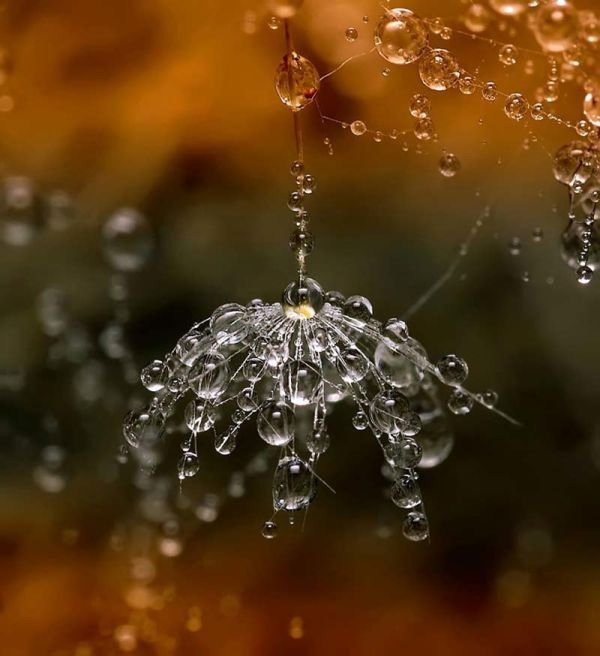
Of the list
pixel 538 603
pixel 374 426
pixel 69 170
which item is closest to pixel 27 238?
pixel 69 170

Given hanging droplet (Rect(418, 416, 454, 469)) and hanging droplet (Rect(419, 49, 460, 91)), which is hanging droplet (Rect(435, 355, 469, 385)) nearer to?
hanging droplet (Rect(418, 416, 454, 469))

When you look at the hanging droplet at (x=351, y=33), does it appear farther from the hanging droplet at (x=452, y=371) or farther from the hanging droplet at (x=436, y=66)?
the hanging droplet at (x=452, y=371)

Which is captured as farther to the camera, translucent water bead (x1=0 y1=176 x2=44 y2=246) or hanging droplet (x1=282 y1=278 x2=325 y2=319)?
translucent water bead (x1=0 y1=176 x2=44 y2=246)

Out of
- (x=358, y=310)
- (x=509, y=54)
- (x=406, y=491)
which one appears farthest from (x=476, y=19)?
(x=406, y=491)

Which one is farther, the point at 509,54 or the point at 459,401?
the point at 459,401

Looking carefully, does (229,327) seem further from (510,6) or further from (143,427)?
(510,6)

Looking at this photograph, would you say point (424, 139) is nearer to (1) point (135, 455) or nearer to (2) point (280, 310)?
(2) point (280, 310)

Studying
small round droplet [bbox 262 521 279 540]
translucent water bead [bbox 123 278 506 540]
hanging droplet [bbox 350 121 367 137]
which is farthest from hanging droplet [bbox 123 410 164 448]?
hanging droplet [bbox 350 121 367 137]

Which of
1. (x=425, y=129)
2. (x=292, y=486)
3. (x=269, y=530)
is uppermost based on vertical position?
(x=425, y=129)
